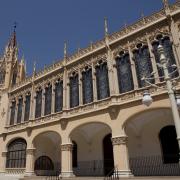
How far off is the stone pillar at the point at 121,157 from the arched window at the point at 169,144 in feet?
11.2

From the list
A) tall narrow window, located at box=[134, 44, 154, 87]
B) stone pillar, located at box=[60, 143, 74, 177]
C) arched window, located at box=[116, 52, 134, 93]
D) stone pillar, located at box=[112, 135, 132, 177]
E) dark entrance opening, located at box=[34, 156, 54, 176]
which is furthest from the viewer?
dark entrance opening, located at box=[34, 156, 54, 176]

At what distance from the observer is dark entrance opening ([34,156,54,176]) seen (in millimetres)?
24062

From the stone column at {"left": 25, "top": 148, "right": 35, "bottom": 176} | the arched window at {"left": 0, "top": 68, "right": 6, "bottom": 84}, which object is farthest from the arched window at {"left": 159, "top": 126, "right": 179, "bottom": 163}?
the arched window at {"left": 0, "top": 68, "right": 6, "bottom": 84}

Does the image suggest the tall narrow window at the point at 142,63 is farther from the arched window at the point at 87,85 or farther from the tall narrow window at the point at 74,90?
the tall narrow window at the point at 74,90

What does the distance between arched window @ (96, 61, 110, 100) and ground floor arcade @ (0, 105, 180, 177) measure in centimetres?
209

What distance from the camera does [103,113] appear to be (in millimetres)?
17672

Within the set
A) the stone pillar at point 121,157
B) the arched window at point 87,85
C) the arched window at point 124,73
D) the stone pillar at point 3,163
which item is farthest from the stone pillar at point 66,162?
the stone pillar at point 3,163

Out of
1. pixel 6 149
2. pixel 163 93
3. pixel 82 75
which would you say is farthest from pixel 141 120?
pixel 6 149

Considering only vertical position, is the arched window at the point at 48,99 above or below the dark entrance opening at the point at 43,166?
above

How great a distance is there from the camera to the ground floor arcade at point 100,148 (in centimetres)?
1623

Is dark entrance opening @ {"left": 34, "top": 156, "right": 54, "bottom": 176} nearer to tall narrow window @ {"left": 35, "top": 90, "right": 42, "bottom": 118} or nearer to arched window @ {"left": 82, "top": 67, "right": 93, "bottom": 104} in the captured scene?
tall narrow window @ {"left": 35, "top": 90, "right": 42, "bottom": 118}

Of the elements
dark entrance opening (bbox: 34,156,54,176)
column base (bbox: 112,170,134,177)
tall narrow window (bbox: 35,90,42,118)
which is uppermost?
tall narrow window (bbox: 35,90,42,118)

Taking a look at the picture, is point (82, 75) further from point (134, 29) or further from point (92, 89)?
point (134, 29)

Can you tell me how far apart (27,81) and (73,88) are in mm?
8304
